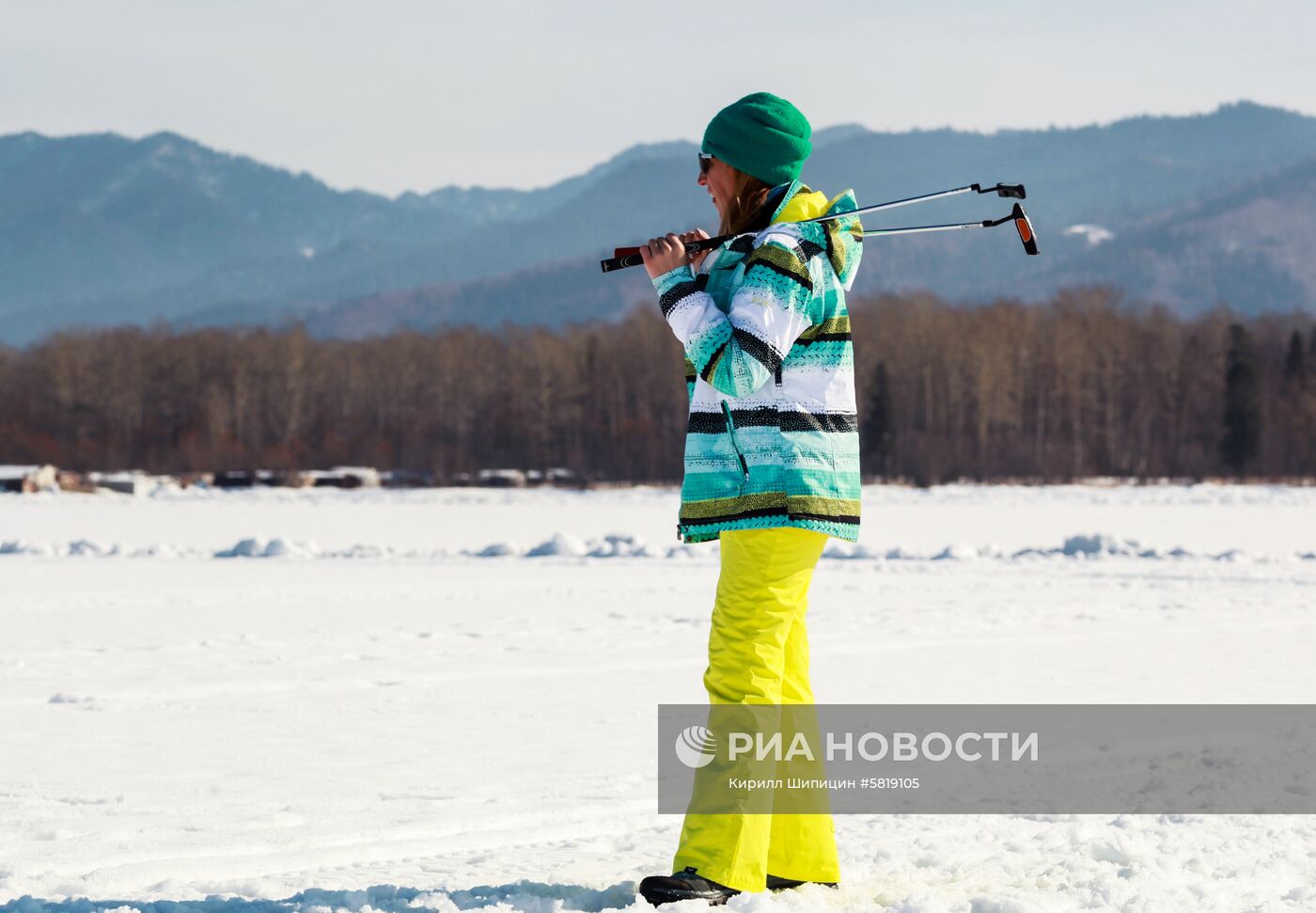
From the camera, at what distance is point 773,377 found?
2.93 meters

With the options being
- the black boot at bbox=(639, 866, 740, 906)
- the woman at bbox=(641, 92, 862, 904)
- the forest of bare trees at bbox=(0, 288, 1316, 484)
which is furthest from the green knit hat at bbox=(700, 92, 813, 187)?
the forest of bare trees at bbox=(0, 288, 1316, 484)

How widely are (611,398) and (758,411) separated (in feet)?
226

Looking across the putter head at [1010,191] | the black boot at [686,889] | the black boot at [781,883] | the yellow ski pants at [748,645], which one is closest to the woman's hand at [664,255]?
the yellow ski pants at [748,645]

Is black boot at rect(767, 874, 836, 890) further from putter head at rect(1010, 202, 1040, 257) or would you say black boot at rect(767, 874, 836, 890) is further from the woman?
putter head at rect(1010, 202, 1040, 257)

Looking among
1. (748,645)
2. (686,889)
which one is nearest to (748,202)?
(748,645)

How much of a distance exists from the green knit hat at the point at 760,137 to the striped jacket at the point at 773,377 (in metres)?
0.07

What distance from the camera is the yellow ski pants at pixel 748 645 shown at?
2.93 metres

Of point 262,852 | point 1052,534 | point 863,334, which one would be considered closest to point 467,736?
point 262,852

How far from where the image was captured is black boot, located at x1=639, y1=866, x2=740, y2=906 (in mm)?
2898

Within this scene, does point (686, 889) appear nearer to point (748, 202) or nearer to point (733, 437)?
point (733, 437)

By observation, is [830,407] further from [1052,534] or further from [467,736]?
[1052,534]

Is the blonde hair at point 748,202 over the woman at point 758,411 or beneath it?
over

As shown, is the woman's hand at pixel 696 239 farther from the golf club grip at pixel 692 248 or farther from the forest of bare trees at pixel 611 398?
the forest of bare trees at pixel 611 398

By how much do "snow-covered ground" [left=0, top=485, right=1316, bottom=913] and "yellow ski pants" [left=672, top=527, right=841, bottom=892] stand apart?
12 centimetres
